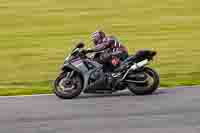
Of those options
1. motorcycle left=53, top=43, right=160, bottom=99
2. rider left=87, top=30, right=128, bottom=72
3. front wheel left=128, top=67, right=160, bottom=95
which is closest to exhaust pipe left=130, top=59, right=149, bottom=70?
motorcycle left=53, top=43, right=160, bottom=99

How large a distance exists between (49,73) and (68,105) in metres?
6.19

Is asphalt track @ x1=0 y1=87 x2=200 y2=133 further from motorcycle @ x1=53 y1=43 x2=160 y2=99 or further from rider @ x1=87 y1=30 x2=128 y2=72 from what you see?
rider @ x1=87 y1=30 x2=128 y2=72

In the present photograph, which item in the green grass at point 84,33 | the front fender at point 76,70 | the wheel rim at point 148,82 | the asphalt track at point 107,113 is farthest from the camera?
the green grass at point 84,33

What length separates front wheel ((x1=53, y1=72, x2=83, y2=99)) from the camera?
13.6 m

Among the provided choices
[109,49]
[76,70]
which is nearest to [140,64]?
[109,49]

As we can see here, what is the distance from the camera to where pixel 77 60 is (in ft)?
45.1

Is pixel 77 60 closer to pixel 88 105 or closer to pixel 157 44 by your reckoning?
pixel 88 105

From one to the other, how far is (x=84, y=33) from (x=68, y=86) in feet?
45.1

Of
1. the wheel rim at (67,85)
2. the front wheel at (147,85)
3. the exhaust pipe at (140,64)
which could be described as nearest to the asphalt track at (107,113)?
the front wheel at (147,85)

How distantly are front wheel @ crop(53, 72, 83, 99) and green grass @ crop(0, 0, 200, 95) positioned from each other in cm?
138

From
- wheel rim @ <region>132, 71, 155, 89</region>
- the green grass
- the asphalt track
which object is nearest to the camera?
the asphalt track

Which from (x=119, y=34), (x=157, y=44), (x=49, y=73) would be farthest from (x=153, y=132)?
(x=119, y=34)

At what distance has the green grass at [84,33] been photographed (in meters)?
18.6

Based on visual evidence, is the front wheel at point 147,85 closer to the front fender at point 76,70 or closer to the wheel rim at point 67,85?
the front fender at point 76,70
